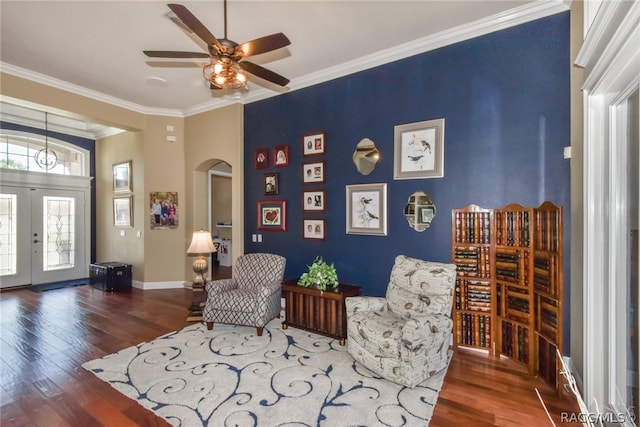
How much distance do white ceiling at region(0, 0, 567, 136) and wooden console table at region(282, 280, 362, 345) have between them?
2872 millimetres

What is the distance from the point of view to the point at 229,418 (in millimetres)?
2162

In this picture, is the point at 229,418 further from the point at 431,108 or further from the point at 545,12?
the point at 545,12

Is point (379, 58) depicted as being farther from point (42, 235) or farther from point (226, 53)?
point (42, 235)

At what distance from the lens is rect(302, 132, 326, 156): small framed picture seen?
4273 millimetres

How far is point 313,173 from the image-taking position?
4371 mm

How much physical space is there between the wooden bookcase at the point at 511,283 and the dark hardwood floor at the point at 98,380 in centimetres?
20

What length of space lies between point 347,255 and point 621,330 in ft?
8.68

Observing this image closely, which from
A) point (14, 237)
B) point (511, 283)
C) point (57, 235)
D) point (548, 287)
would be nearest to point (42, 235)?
point (57, 235)

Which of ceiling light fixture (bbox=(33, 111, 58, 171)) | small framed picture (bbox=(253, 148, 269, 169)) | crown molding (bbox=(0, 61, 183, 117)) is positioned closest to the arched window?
ceiling light fixture (bbox=(33, 111, 58, 171))

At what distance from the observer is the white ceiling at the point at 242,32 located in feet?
9.75

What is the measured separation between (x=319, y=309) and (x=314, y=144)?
226cm

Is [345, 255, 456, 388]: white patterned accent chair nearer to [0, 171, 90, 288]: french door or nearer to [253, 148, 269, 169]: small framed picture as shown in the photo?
[253, 148, 269, 169]: small framed picture

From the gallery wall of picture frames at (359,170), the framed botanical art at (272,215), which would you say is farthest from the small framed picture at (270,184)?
the framed botanical art at (272,215)

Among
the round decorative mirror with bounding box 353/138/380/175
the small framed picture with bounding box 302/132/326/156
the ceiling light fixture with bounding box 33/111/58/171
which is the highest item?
the ceiling light fixture with bounding box 33/111/58/171
